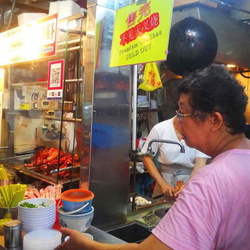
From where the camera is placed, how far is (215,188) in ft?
3.16

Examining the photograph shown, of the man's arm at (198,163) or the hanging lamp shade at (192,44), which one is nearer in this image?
the man's arm at (198,163)

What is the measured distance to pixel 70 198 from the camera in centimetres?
170

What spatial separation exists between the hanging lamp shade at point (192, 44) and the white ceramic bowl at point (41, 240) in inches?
127

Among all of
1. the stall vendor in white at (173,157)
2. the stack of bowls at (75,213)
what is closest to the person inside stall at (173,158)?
the stall vendor in white at (173,157)

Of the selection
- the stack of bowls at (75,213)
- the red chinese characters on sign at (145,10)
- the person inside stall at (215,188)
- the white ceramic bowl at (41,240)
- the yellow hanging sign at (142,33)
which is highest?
the red chinese characters on sign at (145,10)

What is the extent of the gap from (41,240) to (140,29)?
4.57ft

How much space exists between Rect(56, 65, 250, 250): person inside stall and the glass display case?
158cm

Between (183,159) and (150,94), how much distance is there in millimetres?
3301

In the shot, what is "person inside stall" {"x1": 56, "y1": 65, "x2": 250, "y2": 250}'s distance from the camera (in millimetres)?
938

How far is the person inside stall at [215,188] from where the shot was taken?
0.94m

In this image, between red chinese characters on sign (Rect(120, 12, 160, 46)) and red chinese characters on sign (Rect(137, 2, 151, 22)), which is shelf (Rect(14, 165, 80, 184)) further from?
red chinese characters on sign (Rect(137, 2, 151, 22))

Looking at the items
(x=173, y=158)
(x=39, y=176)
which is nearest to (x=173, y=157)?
(x=173, y=158)

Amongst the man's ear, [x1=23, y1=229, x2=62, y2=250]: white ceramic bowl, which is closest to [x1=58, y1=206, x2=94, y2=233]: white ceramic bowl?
[x1=23, y1=229, x2=62, y2=250]: white ceramic bowl

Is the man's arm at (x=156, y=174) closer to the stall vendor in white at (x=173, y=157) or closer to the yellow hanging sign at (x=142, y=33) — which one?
the stall vendor in white at (x=173, y=157)
